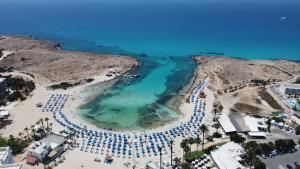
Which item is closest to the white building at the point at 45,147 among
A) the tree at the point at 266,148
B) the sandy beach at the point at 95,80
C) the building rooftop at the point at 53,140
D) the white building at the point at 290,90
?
the building rooftop at the point at 53,140

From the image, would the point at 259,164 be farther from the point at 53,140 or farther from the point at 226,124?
the point at 53,140

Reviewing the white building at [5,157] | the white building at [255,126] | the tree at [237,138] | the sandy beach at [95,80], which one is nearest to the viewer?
the white building at [5,157]

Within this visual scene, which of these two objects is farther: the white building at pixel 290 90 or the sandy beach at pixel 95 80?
the white building at pixel 290 90

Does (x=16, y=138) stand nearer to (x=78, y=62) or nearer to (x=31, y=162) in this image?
(x=31, y=162)

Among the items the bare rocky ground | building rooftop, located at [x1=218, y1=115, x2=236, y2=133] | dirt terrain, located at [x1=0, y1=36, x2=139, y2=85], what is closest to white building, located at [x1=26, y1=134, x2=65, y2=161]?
building rooftop, located at [x1=218, y1=115, x2=236, y2=133]

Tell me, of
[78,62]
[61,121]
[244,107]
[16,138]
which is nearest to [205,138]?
[244,107]

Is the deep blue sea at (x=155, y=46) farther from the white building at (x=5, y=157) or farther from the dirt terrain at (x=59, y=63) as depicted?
the white building at (x=5, y=157)
